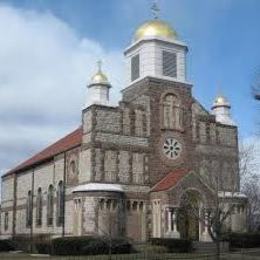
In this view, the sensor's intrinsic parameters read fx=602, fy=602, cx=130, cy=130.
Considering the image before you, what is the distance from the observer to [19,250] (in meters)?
57.3

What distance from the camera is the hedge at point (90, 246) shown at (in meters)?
41.4

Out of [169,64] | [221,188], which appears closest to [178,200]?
[221,188]

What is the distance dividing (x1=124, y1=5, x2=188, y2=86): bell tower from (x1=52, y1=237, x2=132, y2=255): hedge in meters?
16.7

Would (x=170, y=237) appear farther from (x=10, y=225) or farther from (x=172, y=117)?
(x=10, y=225)

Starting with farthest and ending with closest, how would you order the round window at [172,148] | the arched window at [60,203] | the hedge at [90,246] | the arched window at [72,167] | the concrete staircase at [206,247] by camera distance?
the arched window at [60,203] → the round window at [172,148] → the arched window at [72,167] → the concrete staircase at [206,247] → the hedge at [90,246]

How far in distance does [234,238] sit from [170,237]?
5199 millimetres

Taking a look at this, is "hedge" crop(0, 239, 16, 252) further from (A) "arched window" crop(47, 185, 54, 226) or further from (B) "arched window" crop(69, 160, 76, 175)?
(B) "arched window" crop(69, 160, 76, 175)

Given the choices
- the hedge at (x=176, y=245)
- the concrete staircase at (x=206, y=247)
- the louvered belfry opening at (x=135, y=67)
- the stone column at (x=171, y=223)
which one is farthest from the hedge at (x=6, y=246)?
the louvered belfry opening at (x=135, y=67)

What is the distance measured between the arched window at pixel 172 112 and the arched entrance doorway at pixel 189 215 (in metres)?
7.59

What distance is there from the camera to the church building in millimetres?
47250

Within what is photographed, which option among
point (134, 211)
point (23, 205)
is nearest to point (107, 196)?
point (134, 211)

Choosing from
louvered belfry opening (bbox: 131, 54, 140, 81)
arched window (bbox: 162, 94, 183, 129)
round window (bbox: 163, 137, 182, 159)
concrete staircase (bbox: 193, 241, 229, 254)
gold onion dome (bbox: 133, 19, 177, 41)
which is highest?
gold onion dome (bbox: 133, 19, 177, 41)

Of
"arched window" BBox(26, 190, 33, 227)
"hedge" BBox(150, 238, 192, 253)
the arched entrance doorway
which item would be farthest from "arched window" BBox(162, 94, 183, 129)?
"arched window" BBox(26, 190, 33, 227)

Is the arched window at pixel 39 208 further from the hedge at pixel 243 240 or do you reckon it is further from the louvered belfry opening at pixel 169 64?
the hedge at pixel 243 240
